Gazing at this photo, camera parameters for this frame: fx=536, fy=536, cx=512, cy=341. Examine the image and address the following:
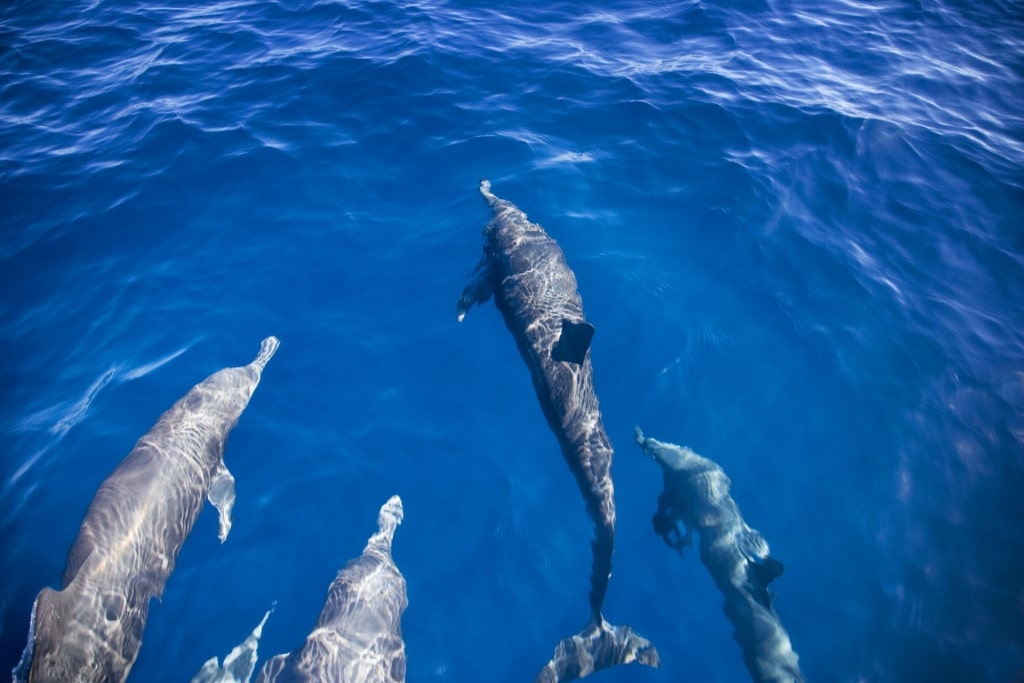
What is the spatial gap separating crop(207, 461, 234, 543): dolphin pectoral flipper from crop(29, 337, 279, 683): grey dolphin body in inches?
0.6

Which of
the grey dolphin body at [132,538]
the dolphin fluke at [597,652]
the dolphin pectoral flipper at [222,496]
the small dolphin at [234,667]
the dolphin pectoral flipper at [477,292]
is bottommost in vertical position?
the small dolphin at [234,667]

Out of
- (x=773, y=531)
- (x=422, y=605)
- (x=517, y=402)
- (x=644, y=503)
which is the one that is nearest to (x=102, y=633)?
(x=422, y=605)

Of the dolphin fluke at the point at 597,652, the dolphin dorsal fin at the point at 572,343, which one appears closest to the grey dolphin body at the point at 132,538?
the dolphin fluke at the point at 597,652

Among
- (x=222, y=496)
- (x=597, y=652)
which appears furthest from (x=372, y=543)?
(x=597, y=652)

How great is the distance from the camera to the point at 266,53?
16.8 metres

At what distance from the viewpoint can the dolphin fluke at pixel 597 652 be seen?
23.1ft

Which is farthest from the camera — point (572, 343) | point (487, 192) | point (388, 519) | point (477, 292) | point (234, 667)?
point (487, 192)

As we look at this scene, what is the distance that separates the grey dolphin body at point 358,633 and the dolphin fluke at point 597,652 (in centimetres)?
205

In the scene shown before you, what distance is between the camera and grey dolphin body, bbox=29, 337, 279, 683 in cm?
624

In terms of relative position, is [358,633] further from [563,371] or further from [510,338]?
[510,338]

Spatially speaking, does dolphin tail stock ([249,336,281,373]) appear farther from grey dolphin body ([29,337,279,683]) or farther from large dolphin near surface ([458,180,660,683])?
large dolphin near surface ([458,180,660,683])

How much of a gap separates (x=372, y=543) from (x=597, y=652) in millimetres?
3613

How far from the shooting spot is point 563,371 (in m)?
8.48

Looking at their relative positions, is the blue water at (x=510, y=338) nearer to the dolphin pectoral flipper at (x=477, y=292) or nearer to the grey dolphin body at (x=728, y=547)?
the grey dolphin body at (x=728, y=547)
